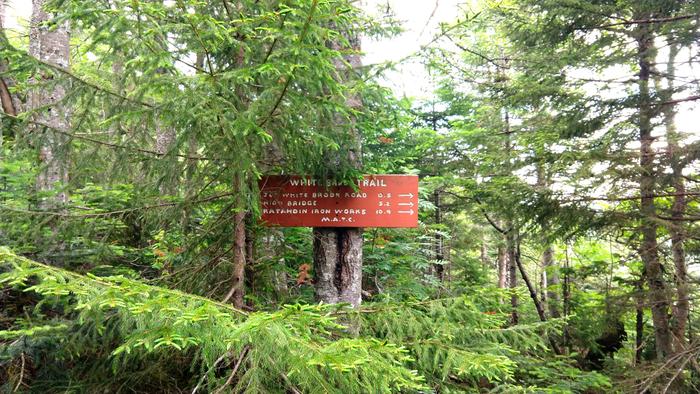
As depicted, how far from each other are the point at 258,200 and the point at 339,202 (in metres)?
0.81

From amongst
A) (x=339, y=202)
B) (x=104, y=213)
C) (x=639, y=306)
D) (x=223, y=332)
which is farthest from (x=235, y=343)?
(x=639, y=306)

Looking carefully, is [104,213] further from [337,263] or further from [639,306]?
[639,306]

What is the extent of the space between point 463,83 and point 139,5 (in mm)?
10117

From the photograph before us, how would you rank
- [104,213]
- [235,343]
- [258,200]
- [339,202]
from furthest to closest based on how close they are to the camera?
[339,202]
[104,213]
[258,200]
[235,343]

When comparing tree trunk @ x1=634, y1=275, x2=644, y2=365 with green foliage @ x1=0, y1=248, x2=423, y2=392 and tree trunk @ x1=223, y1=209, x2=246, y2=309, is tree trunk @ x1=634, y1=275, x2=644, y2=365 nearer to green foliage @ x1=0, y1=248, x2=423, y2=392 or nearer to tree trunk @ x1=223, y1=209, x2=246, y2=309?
green foliage @ x1=0, y1=248, x2=423, y2=392

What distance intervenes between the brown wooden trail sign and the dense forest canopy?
0.19 m

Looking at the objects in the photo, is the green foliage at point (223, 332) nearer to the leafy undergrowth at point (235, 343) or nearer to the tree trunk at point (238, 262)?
the leafy undergrowth at point (235, 343)

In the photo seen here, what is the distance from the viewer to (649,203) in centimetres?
637

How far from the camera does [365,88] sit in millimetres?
3357

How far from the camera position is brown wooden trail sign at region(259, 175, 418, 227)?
380 cm

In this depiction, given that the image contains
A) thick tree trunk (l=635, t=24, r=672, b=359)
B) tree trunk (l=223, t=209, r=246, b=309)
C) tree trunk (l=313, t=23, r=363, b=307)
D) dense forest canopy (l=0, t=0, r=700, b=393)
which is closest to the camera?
dense forest canopy (l=0, t=0, r=700, b=393)

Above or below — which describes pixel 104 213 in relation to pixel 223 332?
above

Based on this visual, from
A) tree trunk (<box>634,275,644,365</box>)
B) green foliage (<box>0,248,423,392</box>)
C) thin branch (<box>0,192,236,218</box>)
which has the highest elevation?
thin branch (<box>0,192,236,218</box>)

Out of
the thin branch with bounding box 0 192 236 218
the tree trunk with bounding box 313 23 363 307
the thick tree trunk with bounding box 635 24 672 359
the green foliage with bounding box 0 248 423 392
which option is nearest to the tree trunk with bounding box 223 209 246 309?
the thin branch with bounding box 0 192 236 218
